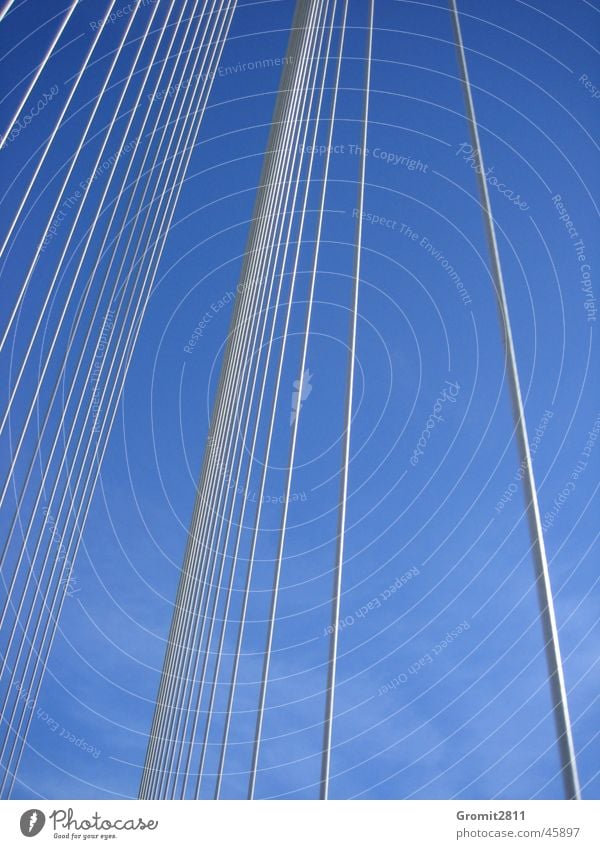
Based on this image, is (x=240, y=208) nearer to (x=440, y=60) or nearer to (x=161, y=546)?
(x=440, y=60)

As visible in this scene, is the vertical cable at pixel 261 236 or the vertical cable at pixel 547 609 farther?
the vertical cable at pixel 261 236

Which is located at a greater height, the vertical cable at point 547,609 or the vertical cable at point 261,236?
the vertical cable at point 261,236

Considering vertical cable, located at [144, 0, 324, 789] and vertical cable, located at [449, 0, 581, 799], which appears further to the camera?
vertical cable, located at [144, 0, 324, 789]

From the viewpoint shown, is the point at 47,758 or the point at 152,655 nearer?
the point at 47,758

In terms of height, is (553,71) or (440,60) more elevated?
(440,60)

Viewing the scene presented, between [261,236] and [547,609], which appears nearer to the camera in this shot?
[547,609]

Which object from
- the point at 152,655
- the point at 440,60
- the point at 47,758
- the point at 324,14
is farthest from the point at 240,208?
the point at 47,758

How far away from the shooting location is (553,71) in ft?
41.7

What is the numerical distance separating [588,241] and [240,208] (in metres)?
7.83

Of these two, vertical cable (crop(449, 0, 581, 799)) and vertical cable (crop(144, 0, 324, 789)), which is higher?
vertical cable (crop(144, 0, 324, 789))

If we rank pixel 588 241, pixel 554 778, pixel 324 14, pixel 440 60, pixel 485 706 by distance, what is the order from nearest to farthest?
pixel 324 14, pixel 588 241, pixel 554 778, pixel 440 60, pixel 485 706

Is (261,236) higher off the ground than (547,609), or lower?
higher
